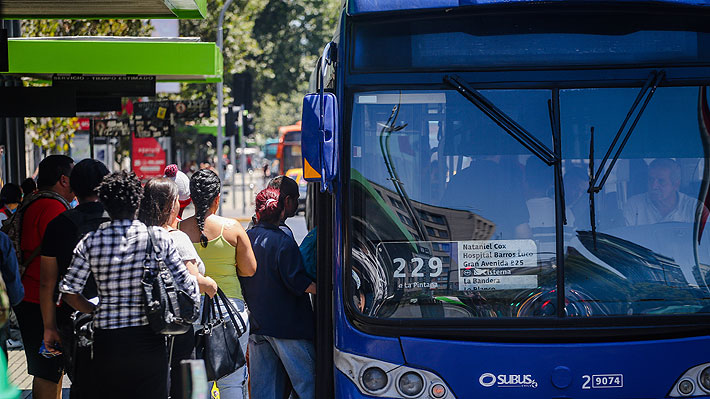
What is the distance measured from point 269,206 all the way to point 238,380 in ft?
3.31

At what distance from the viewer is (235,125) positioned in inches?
915

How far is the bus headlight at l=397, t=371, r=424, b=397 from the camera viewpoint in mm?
4480

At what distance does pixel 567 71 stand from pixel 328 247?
4.99 ft

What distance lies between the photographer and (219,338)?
16.4 feet

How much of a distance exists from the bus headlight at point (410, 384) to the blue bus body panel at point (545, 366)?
6 centimetres

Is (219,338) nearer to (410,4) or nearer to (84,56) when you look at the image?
(410,4)

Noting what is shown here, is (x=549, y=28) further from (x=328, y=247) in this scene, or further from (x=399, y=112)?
(x=328, y=247)

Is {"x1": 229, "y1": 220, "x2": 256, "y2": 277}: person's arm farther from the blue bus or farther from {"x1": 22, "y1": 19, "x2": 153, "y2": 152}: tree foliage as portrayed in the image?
{"x1": 22, "y1": 19, "x2": 153, "y2": 152}: tree foliage

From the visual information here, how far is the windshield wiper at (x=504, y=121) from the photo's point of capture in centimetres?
454

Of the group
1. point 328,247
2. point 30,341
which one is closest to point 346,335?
point 328,247

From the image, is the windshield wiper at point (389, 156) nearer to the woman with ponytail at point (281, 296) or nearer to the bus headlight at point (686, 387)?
the woman with ponytail at point (281, 296)

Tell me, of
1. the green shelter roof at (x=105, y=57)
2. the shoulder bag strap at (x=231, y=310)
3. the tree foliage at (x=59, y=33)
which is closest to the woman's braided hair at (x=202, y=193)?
the shoulder bag strap at (x=231, y=310)

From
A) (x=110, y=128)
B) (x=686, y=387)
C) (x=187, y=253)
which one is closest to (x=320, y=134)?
(x=187, y=253)

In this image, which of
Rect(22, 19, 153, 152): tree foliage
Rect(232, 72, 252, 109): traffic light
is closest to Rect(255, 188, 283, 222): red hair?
Rect(22, 19, 153, 152): tree foliage
